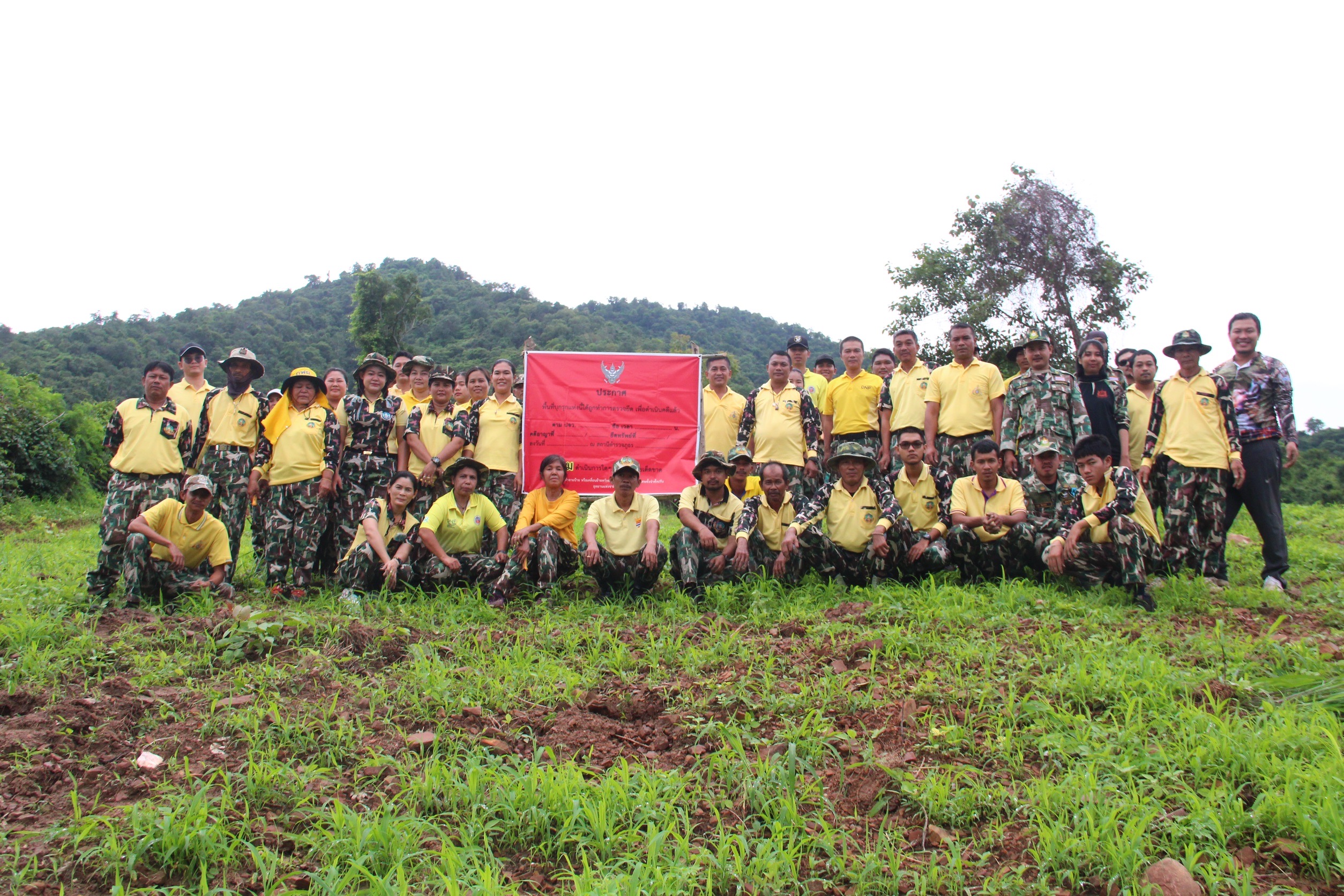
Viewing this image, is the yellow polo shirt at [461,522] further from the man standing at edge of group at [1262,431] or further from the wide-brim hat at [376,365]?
the man standing at edge of group at [1262,431]

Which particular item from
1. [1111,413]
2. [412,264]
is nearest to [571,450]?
[1111,413]

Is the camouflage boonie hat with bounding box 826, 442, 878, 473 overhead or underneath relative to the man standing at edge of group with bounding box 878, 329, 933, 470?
underneath

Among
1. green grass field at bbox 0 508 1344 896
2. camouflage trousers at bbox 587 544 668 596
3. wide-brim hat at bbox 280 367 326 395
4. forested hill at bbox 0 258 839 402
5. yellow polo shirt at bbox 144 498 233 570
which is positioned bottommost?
green grass field at bbox 0 508 1344 896

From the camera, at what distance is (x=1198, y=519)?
6219mm

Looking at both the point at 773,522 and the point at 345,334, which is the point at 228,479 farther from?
the point at 345,334

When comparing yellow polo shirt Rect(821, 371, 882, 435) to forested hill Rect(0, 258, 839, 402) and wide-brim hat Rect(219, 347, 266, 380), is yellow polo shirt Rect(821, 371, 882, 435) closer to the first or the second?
wide-brim hat Rect(219, 347, 266, 380)

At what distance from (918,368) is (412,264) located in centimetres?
5554

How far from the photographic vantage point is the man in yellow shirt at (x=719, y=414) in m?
7.57

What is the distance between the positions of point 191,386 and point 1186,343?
7.84 m

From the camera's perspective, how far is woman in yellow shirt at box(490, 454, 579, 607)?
5961 millimetres

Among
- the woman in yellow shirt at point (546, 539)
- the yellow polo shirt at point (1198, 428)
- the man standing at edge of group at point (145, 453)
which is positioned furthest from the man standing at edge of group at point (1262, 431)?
the man standing at edge of group at point (145, 453)

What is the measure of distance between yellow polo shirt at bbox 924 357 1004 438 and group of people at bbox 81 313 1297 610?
16 millimetres

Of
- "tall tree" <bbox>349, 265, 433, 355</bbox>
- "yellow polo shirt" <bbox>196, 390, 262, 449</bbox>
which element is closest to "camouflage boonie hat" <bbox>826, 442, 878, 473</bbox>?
"yellow polo shirt" <bbox>196, 390, 262, 449</bbox>

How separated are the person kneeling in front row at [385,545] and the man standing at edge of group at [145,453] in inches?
57.6
